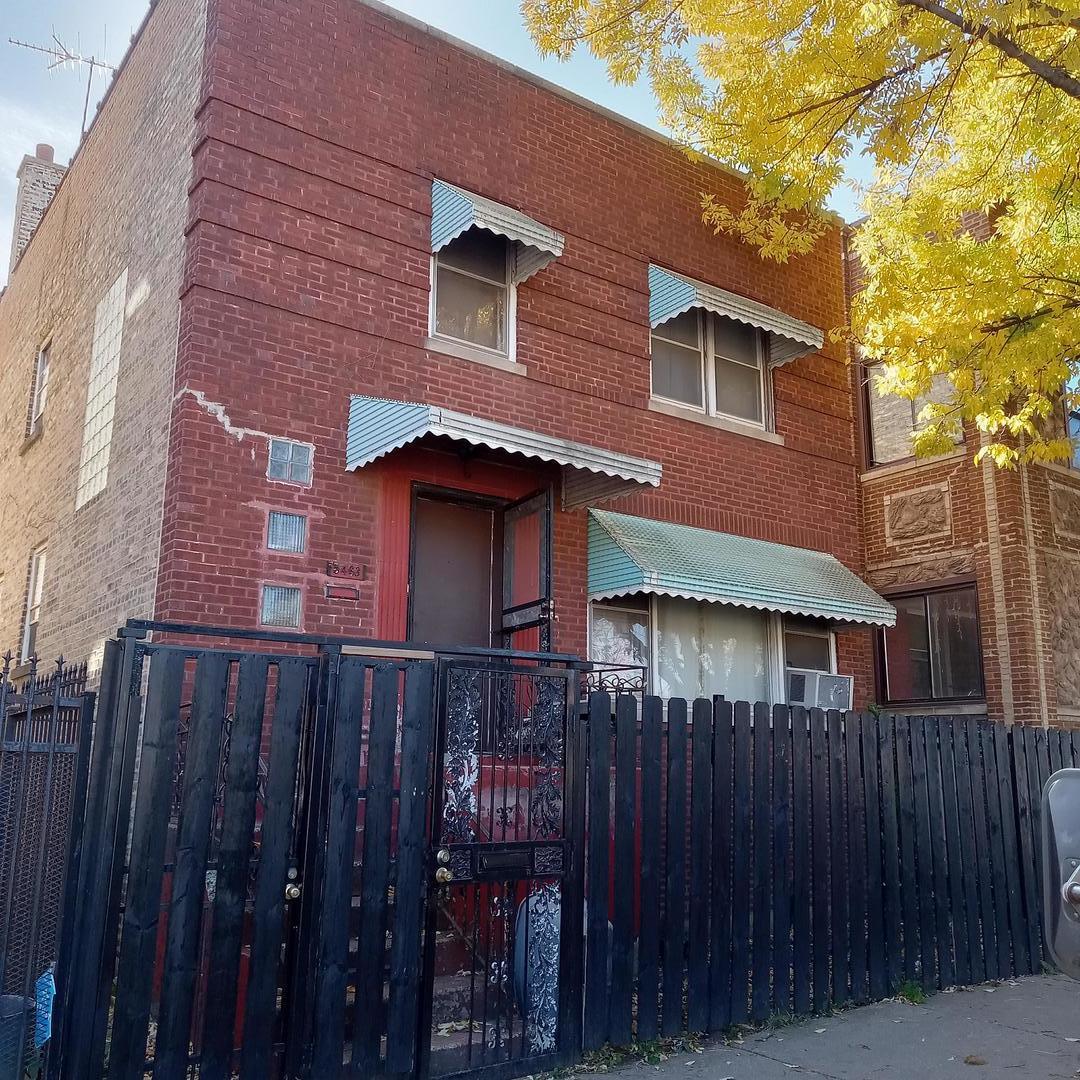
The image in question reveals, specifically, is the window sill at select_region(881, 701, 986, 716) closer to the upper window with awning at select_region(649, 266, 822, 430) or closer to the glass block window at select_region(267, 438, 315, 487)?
the upper window with awning at select_region(649, 266, 822, 430)

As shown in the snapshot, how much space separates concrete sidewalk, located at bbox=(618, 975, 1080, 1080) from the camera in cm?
589

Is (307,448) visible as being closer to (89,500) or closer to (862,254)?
(89,500)

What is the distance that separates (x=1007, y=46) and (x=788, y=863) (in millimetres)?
6245

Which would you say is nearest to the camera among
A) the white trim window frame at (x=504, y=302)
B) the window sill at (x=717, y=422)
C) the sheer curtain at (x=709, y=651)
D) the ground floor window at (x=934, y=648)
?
the white trim window frame at (x=504, y=302)

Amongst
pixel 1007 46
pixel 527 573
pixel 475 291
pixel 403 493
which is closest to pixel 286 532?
pixel 403 493

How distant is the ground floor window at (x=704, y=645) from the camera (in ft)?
35.2

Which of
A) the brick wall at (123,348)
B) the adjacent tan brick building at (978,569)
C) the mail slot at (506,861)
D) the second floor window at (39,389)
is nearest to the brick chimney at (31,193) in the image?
the brick wall at (123,348)

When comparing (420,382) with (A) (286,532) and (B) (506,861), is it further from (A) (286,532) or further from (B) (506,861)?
(B) (506,861)

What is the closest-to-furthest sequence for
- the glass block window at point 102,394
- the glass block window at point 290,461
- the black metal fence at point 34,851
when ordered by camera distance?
the black metal fence at point 34,851 < the glass block window at point 290,461 < the glass block window at point 102,394

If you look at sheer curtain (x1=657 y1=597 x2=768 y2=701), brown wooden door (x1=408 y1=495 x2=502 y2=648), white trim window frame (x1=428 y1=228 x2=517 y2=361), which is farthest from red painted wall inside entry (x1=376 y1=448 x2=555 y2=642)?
sheer curtain (x1=657 y1=597 x2=768 y2=701)

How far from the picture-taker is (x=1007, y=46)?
795 centimetres

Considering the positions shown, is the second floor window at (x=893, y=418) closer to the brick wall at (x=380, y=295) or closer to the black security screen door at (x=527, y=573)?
the brick wall at (x=380, y=295)

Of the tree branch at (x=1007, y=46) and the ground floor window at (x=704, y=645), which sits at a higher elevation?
the tree branch at (x=1007, y=46)

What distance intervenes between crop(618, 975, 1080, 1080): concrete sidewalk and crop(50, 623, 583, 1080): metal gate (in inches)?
39.3
